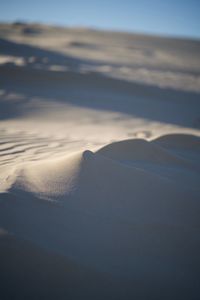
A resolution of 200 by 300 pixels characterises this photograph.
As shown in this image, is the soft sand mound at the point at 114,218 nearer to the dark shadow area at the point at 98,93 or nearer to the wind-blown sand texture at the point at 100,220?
the wind-blown sand texture at the point at 100,220

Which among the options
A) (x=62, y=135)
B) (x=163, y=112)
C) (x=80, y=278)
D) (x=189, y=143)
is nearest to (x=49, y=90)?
(x=163, y=112)

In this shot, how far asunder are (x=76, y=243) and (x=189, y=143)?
8.64ft

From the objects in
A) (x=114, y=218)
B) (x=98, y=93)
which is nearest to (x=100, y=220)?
(x=114, y=218)

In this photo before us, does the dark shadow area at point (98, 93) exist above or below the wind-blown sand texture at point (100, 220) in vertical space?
above

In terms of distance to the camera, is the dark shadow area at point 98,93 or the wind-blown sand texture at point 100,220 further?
the dark shadow area at point 98,93

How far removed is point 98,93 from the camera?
791 centimetres

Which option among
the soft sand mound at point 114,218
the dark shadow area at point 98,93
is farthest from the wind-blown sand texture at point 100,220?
the dark shadow area at point 98,93

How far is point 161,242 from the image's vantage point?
2309mm

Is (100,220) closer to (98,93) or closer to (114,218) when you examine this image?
(114,218)

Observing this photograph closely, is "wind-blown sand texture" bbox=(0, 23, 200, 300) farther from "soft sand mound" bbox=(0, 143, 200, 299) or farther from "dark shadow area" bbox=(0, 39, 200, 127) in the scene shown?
"dark shadow area" bbox=(0, 39, 200, 127)

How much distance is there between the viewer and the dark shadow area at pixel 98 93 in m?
7.07

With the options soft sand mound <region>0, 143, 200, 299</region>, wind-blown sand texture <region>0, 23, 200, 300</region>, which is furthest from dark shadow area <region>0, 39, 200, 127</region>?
soft sand mound <region>0, 143, 200, 299</region>

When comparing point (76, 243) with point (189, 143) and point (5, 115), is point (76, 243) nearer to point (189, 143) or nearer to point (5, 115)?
point (189, 143)

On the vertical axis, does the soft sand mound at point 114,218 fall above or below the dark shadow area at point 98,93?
below
